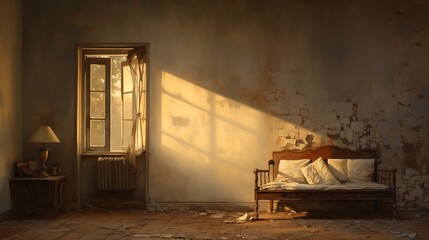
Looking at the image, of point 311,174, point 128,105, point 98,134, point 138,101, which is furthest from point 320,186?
point 98,134

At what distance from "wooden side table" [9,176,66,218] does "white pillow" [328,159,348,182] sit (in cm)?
406

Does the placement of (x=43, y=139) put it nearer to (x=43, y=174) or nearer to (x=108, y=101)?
(x=43, y=174)

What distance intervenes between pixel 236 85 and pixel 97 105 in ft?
7.89

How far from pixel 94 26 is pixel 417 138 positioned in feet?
17.5

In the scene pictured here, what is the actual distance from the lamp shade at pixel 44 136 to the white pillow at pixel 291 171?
11.0 feet

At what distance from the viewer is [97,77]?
984cm

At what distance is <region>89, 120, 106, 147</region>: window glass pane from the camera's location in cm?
980

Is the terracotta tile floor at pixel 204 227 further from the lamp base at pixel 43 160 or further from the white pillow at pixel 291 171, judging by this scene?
the lamp base at pixel 43 160

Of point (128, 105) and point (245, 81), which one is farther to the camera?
point (128, 105)

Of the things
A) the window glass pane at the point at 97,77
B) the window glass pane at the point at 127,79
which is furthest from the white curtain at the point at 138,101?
the window glass pane at the point at 97,77

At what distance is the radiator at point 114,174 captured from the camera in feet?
30.7

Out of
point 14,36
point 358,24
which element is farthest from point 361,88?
point 14,36

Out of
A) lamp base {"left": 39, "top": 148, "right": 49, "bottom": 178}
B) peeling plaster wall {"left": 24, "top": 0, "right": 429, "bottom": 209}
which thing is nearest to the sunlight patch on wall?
peeling plaster wall {"left": 24, "top": 0, "right": 429, "bottom": 209}

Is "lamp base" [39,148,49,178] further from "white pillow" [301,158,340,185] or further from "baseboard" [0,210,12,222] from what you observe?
"white pillow" [301,158,340,185]
